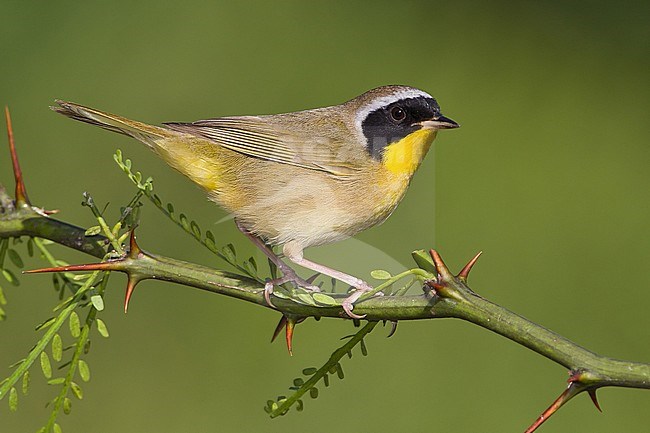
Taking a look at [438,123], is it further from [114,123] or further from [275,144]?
[114,123]

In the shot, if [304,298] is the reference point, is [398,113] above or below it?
above

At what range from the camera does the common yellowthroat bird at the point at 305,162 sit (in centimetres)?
184

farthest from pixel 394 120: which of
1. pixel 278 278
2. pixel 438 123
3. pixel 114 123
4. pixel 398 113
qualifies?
pixel 114 123

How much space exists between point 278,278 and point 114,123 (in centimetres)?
51

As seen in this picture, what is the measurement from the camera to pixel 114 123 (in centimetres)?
180

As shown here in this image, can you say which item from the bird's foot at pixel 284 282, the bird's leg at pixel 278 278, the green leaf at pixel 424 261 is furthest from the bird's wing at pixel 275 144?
the green leaf at pixel 424 261

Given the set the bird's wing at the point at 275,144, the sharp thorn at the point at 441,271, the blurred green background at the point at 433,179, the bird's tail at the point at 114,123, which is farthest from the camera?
the blurred green background at the point at 433,179

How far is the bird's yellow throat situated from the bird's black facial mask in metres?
0.02

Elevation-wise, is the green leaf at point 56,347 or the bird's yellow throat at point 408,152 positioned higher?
the bird's yellow throat at point 408,152

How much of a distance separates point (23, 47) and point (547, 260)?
6.85ft

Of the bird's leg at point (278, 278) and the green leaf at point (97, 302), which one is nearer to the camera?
the green leaf at point (97, 302)

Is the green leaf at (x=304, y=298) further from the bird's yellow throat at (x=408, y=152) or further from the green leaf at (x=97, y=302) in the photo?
the bird's yellow throat at (x=408, y=152)

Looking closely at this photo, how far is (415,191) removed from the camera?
198cm

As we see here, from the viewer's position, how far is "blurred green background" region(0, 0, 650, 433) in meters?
2.79
